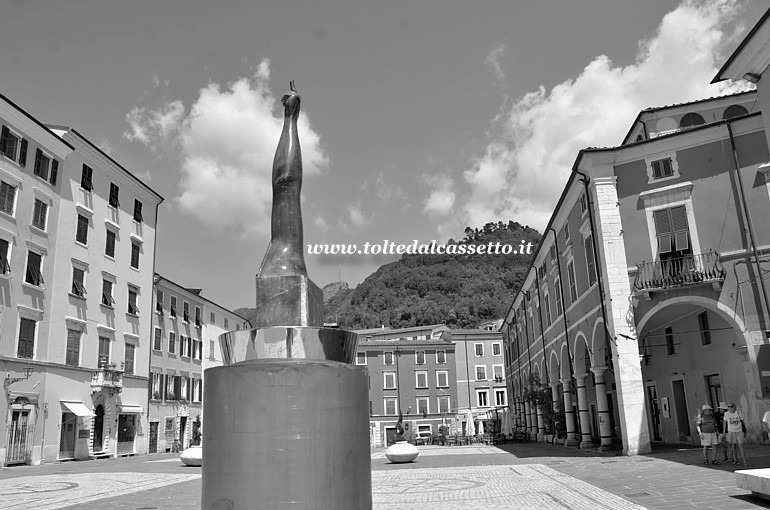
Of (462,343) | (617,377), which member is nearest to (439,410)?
(462,343)

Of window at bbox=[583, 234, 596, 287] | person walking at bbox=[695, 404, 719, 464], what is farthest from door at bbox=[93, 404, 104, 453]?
person walking at bbox=[695, 404, 719, 464]

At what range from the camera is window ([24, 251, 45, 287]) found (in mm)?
27312

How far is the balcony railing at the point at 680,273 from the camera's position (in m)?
18.2

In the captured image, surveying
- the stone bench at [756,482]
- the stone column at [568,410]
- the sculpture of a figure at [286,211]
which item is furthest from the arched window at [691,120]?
the sculpture of a figure at [286,211]

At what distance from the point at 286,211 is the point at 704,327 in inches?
837

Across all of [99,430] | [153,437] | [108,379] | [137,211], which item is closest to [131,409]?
[99,430]

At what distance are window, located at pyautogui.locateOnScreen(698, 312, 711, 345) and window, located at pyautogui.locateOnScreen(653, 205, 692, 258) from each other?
4182mm

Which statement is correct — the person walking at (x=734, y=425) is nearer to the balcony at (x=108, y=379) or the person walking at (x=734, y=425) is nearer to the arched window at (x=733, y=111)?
the arched window at (x=733, y=111)

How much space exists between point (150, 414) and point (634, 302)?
97.4 ft

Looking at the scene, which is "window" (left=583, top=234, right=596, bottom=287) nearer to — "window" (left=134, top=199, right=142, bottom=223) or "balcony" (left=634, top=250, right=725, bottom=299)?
"balcony" (left=634, top=250, right=725, bottom=299)

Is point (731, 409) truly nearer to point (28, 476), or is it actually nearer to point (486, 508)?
point (486, 508)

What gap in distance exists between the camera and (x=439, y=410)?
65.4 meters

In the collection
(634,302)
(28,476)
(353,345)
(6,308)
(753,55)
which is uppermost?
(753,55)

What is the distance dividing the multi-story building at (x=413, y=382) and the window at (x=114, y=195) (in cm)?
3443
